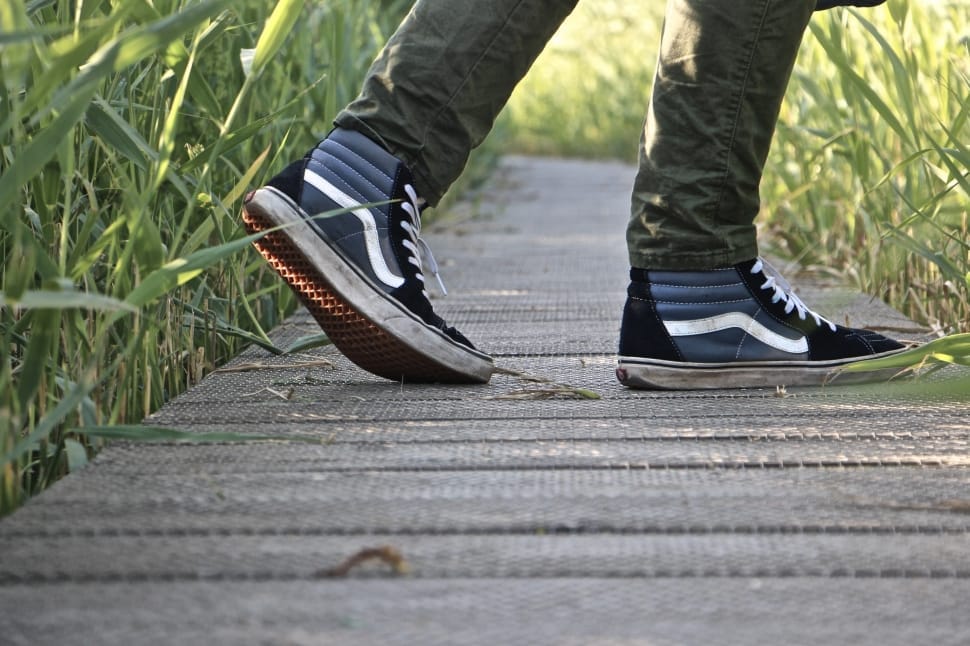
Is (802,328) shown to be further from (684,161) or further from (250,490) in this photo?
(250,490)

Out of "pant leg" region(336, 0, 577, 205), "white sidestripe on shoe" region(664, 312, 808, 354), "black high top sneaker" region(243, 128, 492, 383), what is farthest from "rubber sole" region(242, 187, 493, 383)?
"white sidestripe on shoe" region(664, 312, 808, 354)

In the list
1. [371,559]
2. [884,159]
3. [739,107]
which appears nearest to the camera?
[371,559]

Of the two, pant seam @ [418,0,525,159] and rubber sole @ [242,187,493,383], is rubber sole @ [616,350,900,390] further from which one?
pant seam @ [418,0,525,159]

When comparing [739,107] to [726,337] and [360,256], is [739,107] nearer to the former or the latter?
[726,337]

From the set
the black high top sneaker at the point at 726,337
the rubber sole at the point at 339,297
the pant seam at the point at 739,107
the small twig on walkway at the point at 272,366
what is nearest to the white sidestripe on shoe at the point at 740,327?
the black high top sneaker at the point at 726,337

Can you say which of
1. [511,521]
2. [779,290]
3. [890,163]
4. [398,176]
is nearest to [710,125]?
[779,290]

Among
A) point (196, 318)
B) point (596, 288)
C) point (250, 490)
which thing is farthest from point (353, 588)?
point (596, 288)

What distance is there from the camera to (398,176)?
151cm

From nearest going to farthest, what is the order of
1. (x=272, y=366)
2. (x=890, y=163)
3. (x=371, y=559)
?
(x=371, y=559), (x=272, y=366), (x=890, y=163)

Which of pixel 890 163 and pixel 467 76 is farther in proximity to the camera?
pixel 890 163

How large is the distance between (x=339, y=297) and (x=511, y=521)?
1.71 feet

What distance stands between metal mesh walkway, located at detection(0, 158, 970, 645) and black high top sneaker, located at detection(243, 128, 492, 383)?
0.05 meters

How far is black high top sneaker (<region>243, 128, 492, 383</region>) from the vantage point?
144 cm

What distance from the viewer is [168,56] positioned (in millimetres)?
1341
